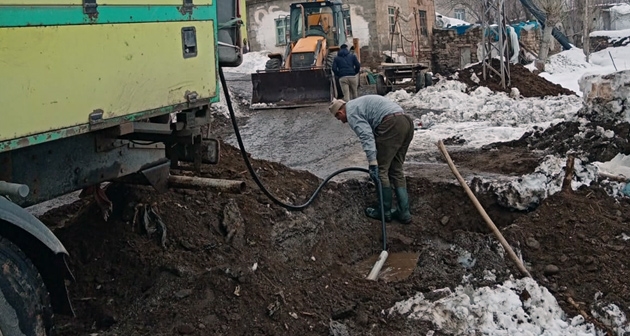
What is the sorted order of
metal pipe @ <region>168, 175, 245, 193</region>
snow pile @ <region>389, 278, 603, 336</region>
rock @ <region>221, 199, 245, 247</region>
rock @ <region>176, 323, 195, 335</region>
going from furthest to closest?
rock @ <region>221, 199, 245, 247</region> → metal pipe @ <region>168, 175, 245, 193</region> → snow pile @ <region>389, 278, 603, 336</region> → rock @ <region>176, 323, 195, 335</region>

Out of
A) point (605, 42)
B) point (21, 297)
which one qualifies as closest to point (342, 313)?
point (21, 297)

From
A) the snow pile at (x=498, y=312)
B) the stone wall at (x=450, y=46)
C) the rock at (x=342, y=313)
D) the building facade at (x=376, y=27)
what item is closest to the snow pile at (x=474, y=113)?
the snow pile at (x=498, y=312)

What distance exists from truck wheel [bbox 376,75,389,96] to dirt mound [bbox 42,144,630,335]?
12.7 m

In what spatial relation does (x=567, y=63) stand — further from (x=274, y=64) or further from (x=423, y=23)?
(x=274, y=64)

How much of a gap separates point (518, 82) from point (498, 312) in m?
15.4

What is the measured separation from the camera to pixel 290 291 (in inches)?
215

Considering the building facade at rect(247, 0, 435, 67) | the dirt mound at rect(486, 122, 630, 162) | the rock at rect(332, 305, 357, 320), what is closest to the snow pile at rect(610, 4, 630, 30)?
the building facade at rect(247, 0, 435, 67)

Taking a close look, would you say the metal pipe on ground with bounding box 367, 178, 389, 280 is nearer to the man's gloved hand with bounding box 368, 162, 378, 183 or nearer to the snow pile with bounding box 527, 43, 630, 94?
the man's gloved hand with bounding box 368, 162, 378, 183

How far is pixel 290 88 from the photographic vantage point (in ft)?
56.3

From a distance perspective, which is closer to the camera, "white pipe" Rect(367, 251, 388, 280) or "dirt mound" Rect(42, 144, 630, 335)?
"dirt mound" Rect(42, 144, 630, 335)

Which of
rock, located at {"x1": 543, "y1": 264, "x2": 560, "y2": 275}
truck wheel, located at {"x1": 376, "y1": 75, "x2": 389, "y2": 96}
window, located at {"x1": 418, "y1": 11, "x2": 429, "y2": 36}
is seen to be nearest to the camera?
rock, located at {"x1": 543, "y1": 264, "x2": 560, "y2": 275}

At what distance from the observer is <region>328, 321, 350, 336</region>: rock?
16.1ft

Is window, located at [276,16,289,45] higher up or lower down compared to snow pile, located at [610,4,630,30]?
lower down

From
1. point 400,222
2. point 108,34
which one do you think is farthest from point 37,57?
point 400,222
